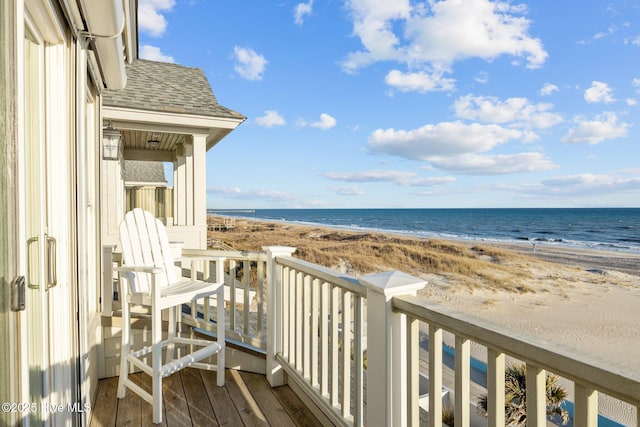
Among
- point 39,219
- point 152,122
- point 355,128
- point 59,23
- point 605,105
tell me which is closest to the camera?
point 39,219

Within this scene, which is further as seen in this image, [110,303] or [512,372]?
[512,372]

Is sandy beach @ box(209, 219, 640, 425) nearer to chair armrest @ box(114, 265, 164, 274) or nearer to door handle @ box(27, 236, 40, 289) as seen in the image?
chair armrest @ box(114, 265, 164, 274)

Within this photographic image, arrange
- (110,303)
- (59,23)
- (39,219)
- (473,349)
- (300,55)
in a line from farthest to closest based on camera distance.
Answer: (300,55), (473,349), (110,303), (59,23), (39,219)

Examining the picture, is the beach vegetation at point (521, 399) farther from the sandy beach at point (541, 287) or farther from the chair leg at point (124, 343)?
the chair leg at point (124, 343)

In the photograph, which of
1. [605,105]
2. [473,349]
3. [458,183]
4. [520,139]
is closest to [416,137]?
[520,139]

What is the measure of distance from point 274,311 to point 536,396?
78.1 inches

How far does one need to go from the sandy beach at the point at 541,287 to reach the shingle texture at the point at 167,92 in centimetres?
499

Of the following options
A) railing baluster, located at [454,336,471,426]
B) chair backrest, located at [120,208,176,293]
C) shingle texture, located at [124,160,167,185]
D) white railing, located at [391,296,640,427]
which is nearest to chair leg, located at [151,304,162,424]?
chair backrest, located at [120,208,176,293]

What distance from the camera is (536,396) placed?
0.91 meters

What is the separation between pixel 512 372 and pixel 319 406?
10.7 feet

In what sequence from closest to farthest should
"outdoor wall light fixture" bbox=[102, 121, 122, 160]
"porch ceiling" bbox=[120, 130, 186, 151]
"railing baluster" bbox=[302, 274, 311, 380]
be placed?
1. "railing baluster" bbox=[302, 274, 311, 380]
2. "outdoor wall light fixture" bbox=[102, 121, 122, 160]
3. "porch ceiling" bbox=[120, 130, 186, 151]

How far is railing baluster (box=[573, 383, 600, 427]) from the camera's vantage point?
2.61ft

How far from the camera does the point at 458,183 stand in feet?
169

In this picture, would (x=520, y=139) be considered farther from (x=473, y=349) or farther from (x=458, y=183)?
(x=473, y=349)
